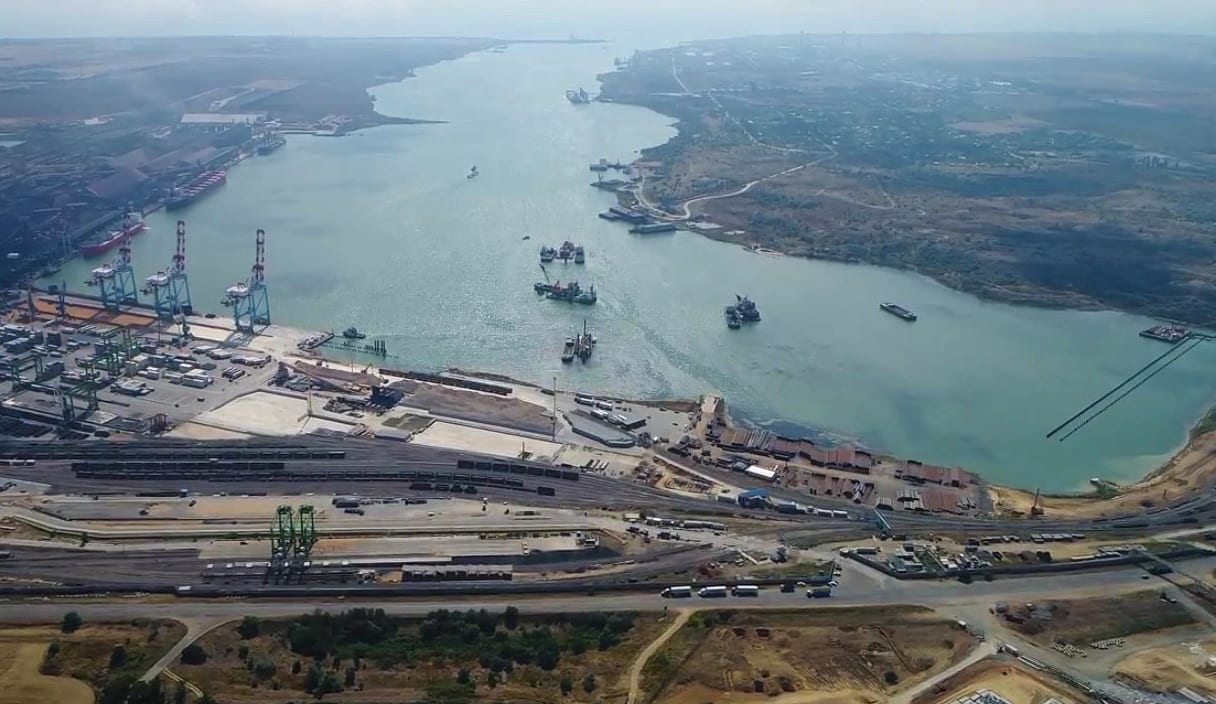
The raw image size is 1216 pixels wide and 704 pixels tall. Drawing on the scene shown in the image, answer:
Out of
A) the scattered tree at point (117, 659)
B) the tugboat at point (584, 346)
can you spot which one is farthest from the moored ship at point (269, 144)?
the scattered tree at point (117, 659)

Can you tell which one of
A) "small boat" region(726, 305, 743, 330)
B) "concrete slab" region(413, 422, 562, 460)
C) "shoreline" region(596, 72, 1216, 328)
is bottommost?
"concrete slab" region(413, 422, 562, 460)

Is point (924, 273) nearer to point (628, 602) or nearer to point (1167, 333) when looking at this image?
point (1167, 333)

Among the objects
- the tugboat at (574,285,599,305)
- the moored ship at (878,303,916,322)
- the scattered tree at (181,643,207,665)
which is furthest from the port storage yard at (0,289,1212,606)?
the moored ship at (878,303,916,322)

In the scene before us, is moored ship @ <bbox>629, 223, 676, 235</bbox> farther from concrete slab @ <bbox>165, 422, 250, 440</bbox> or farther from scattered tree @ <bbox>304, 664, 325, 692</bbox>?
scattered tree @ <bbox>304, 664, 325, 692</bbox>

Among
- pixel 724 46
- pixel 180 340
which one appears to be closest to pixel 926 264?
pixel 180 340

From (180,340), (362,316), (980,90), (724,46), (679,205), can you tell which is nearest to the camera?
(180,340)

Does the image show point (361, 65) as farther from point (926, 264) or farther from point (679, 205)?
point (926, 264)
